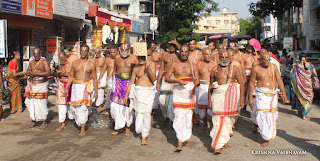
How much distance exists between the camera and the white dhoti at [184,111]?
19.8 feet

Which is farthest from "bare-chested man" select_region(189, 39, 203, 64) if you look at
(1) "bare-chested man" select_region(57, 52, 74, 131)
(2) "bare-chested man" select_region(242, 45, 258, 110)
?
(1) "bare-chested man" select_region(57, 52, 74, 131)

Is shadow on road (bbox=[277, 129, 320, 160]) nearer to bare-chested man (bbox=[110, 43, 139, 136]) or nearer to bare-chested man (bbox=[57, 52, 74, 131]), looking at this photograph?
bare-chested man (bbox=[110, 43, 139, 136])

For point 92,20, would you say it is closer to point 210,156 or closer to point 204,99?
point 204,99

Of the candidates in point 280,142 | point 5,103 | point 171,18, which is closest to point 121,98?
point 280,142

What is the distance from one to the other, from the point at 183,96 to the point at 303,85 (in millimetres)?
5030

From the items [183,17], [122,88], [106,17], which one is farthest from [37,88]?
[183,17]

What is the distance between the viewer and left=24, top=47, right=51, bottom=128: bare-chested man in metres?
7.62

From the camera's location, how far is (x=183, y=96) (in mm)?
6090

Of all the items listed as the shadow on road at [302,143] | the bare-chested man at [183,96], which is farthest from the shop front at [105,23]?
the shadow on road at [302,143]

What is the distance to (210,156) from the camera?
5684mm

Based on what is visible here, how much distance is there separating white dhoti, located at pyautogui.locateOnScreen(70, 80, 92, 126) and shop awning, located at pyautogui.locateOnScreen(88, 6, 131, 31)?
11.4m

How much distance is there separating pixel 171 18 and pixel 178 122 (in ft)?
103

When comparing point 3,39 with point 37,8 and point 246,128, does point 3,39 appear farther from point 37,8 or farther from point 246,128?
point 246,128

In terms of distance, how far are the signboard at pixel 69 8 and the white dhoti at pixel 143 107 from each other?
907 cm
